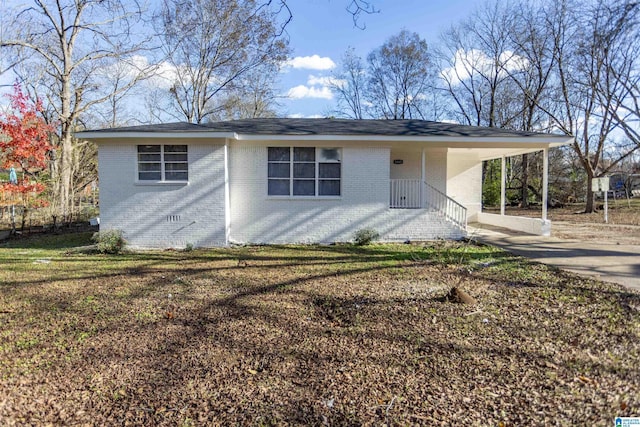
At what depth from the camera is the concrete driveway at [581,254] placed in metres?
6.39

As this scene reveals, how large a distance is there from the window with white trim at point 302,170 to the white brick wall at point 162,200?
155 cm

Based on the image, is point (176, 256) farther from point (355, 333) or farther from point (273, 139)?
point (355, 333)

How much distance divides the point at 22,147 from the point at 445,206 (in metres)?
14.9

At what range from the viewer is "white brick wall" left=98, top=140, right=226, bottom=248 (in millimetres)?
9688

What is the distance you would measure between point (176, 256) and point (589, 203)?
2125cm

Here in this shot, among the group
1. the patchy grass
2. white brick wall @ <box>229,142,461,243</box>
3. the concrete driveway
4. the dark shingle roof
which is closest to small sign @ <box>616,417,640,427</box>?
the patchy grass

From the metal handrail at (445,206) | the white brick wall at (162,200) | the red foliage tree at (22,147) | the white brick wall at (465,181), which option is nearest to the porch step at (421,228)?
the metal handrail at (445,206)

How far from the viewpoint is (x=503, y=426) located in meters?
2.43

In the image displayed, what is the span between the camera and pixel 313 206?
34.2ft

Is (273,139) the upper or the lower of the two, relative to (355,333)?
upper

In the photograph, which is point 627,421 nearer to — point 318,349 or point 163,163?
point 318,349

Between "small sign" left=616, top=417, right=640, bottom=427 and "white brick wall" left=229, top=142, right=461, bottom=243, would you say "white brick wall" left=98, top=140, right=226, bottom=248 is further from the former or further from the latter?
"small sign" left=616, top=417, right=640, bottom=427

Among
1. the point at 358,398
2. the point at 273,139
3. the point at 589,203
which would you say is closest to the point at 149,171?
the point at 273,139

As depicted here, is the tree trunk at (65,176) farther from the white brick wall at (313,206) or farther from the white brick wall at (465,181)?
the white brick wall at (465,181)
